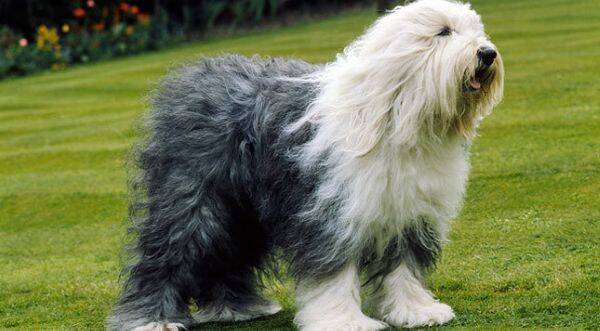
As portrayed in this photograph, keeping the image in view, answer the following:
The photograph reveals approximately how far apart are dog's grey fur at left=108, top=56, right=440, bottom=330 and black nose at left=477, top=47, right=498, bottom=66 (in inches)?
38.5

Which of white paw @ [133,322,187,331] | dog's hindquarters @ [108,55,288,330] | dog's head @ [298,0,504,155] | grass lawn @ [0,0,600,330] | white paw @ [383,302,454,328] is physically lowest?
grass lawn @ [0,0,600,330]

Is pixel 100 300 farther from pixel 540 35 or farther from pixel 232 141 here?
pixel 540 35

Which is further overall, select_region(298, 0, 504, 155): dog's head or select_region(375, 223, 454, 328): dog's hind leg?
select_region(375, 223, 454, 328): dog's hind leg

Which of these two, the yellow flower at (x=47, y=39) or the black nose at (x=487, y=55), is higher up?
the black nose at (x=487, y=55)

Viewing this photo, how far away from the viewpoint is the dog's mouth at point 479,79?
5859 millimetres

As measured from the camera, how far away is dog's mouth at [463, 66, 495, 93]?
5.86 metres

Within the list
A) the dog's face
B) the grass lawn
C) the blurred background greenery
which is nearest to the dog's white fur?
the dog's face

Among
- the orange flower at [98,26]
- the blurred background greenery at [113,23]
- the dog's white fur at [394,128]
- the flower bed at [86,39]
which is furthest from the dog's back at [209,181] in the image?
the orange flower at [98,26]

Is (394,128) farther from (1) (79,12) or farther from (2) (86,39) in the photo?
(1) (79,12)

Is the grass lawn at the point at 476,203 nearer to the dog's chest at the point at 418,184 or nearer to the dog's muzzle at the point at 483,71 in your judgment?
the dog's chest at the point at 418,184

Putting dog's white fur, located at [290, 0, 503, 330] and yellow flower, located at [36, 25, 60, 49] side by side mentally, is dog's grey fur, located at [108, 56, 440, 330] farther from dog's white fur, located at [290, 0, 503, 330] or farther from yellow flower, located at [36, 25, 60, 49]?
yellow flower, located at [36, 25, 60, 49]

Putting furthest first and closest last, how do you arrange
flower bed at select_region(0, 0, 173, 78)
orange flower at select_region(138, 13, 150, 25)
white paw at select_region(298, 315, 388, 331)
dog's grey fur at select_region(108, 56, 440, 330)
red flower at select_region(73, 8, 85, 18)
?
orange flower at select_region(138, 13, 150, 25) → red flower at select_region(73, 8, 85, 18) → flower bed at select_region(0, 0, 173, 78) → dog's grey fur at select_region(108, 56, 440, 330) → white paw at select_region(298, 315, 388, 331)

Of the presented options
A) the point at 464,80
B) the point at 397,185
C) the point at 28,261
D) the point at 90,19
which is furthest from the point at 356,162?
the point at 90,19

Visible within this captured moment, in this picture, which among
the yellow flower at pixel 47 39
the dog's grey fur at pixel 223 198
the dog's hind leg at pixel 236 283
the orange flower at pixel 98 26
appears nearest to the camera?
the dog's grey fur at pixel 223 198
